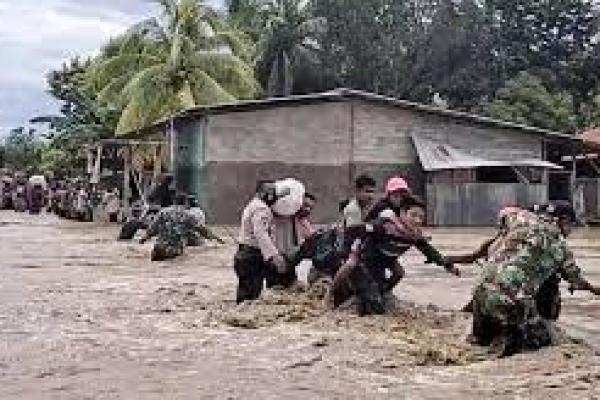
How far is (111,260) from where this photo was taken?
18.5 metres

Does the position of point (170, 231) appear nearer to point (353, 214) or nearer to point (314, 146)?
point (353, 214)

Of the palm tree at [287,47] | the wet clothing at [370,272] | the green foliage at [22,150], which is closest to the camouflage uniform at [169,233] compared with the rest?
the wet clothing at [370,272]

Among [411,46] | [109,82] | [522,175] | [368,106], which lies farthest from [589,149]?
[411,46]

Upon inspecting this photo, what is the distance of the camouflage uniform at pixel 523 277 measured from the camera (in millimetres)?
7980

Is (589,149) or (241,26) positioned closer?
(589,149)

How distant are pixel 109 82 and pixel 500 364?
109ft

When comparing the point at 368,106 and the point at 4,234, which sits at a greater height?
the point at 368,106

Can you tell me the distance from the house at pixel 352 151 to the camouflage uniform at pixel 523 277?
72.7ft

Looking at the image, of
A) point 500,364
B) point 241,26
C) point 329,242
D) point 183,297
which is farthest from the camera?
point 241,26

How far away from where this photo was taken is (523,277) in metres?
8.00

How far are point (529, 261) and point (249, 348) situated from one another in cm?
243

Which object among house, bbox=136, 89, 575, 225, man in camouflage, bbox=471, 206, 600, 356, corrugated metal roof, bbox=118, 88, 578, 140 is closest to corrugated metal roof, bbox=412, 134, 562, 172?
house, bbox=136, 89, 575, 225

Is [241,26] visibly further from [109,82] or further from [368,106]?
[368,106]

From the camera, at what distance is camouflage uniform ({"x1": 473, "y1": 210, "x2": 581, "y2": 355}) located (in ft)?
26.2
